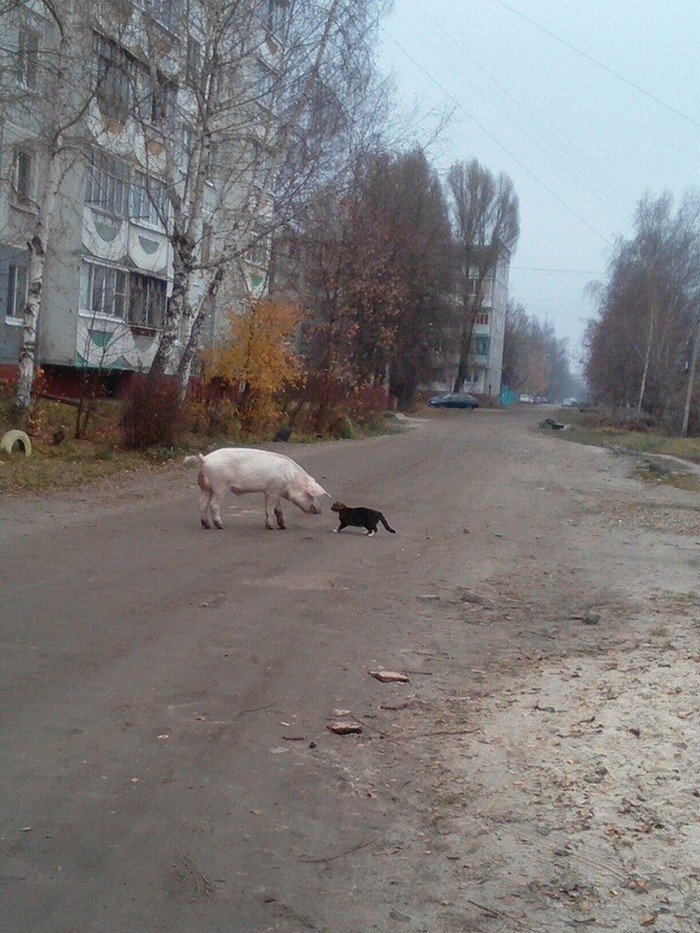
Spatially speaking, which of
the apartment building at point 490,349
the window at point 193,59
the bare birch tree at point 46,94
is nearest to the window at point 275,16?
the window at point 193,59

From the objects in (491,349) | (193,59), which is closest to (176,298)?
(193,59)

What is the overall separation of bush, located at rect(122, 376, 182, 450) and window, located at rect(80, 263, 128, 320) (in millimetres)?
10654

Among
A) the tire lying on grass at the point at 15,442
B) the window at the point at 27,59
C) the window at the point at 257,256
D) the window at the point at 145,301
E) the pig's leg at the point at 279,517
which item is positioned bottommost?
the pig's leg at the point at 279,517

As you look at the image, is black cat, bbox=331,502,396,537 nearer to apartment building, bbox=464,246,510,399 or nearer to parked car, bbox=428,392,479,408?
parked car, bbox=428,392,479,408

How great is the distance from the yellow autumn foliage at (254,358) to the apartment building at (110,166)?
4.84 feet

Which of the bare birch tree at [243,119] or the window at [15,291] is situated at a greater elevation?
the bare birch tree at [243,119]

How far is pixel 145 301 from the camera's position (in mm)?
37438

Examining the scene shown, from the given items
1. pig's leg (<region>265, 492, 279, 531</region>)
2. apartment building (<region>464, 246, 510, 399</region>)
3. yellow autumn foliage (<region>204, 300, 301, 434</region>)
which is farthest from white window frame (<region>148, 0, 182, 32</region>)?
apartment building (<region>464, 246, 510, 399</region>)

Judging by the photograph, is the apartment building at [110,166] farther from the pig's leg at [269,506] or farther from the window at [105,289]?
the pig's leg at [269,506]

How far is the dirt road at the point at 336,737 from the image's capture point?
171 inches

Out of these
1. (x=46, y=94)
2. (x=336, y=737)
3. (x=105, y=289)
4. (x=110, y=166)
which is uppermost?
(x=46, y=94)

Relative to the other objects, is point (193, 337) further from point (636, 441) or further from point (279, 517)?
point (636, 441)

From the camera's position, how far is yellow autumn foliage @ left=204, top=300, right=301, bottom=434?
30219mm

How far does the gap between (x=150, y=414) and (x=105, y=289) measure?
1243 cm
